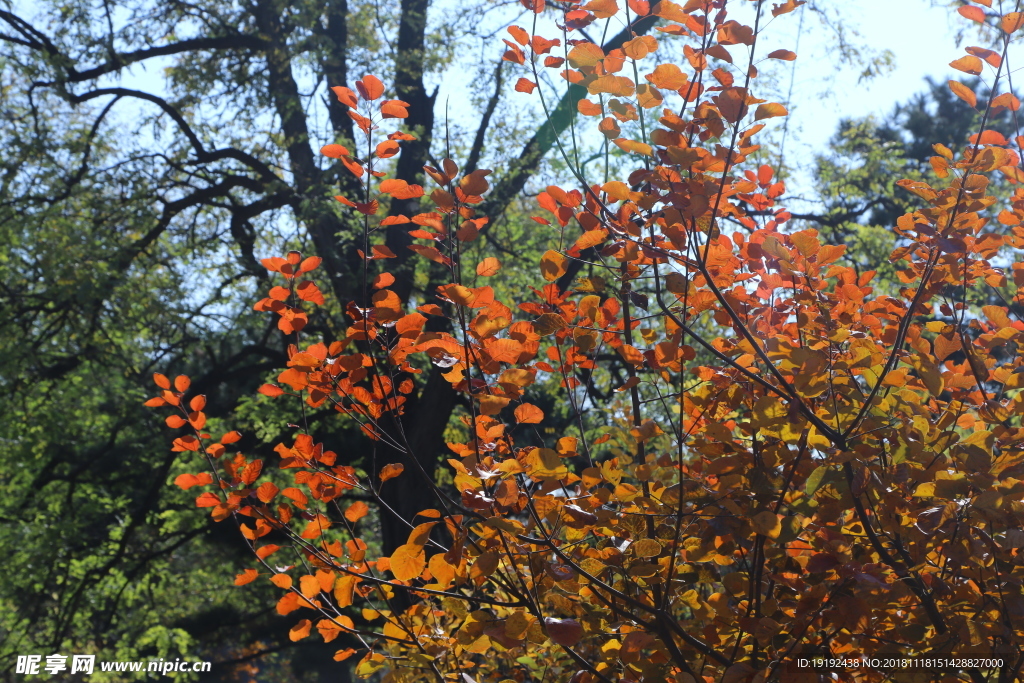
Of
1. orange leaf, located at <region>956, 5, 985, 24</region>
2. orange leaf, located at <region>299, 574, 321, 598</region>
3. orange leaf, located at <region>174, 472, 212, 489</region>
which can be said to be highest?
orange leaf, located at <region>956, 5, 985, 24</region>

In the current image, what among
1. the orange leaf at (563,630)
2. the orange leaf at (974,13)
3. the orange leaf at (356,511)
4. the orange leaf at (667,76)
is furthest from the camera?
the orange leaf at (356,511)

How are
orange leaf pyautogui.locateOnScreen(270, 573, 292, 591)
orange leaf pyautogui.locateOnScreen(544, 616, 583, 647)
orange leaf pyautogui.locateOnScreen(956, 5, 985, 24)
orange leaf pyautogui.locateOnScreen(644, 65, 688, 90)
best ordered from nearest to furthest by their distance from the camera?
orange leaf pyautogui.locateOnScreen(544, 616, 583, 647), orange leaf pyautogui.locateOnScreen(644, 65, 688, 90), orange leaf pyautogui.locateOnScreen(956, 5, 985, 24), orange leaf pyautogui.locateOnScreen(270, 573, 292, 591)

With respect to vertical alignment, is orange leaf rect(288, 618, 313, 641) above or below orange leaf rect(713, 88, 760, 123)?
below

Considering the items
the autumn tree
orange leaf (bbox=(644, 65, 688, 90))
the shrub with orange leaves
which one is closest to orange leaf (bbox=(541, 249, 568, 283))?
the shrub with orange leaves

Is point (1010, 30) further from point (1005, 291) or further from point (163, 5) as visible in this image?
point (163, 5)

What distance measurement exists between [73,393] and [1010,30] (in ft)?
28.5

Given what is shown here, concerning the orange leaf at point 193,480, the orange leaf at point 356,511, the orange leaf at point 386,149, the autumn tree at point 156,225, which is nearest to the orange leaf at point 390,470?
the orange leaf at point 356,511

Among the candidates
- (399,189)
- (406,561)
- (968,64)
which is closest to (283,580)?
(406,561)

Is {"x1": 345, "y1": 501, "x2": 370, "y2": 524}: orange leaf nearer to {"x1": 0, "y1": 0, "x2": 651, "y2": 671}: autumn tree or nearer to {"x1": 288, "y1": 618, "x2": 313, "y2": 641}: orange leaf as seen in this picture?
{"x1": 288, "y1": 618, "x2": 313, "y2": 641}: orange leaf

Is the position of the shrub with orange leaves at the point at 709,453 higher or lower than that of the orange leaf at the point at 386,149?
lower

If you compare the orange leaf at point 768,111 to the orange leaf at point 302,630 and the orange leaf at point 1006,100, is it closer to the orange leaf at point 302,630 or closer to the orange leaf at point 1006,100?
the orange leaf at point 1006,100

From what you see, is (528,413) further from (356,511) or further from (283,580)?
(283,580)

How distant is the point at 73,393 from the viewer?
312 inches

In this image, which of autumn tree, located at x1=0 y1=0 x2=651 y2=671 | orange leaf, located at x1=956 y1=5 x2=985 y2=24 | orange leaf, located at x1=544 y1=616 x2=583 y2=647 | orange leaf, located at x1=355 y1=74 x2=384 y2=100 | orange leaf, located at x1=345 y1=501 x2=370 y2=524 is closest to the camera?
orange leaf, located at x1=544 y1=616 x2=583 y2=647
